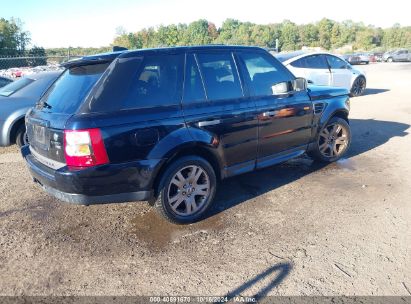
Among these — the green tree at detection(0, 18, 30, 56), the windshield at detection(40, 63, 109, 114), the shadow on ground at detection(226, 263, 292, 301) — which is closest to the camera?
the shadow on ground at detection(226, 263, 292, 301)

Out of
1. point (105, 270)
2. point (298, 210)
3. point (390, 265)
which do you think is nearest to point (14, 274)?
point (105, 270)

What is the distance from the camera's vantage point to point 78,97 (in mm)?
3371

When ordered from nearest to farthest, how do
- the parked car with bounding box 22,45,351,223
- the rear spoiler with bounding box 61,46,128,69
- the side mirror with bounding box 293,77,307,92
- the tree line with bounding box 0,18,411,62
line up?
the parked car with bounding box 22,45,351,223 < the rear spoiler with bounding box 61,46,128,69 < the side mirror with bounding box 293,77,307,92 < the tree line with bounding box 0,18,411,62

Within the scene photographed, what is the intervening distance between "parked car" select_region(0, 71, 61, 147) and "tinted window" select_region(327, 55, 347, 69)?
8944mm

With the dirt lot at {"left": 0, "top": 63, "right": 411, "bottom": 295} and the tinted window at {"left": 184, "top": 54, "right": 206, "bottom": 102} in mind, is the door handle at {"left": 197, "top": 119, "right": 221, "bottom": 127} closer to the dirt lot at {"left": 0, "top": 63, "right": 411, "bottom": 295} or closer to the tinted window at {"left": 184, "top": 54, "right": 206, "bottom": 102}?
the tinted window at {"left": 184, "top": 54, "right": 206, "bottom": 102}

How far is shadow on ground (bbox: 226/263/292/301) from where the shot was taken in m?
2.74

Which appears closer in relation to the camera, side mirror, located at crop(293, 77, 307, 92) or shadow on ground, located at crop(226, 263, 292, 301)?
shadow on ground, located at crop(226, 263, 292, 301)

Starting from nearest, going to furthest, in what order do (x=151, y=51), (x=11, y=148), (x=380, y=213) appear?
(x=151, y=51)
(x=380, y=213)
(x=11, y=148)

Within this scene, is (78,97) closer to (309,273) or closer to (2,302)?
(2,302)

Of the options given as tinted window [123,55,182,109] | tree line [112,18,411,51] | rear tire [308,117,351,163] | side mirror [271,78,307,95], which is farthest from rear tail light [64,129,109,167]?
tree line [112,18,411,51]

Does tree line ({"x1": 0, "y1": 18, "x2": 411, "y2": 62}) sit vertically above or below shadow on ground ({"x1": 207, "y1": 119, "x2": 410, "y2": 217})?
above

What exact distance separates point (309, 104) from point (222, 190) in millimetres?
1703

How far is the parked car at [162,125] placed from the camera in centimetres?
322

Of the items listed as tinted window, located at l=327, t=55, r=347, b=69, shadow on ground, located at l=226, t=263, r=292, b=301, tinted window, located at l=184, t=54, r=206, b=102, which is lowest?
shadow on ground, located at l=226, t=263, r=292, b=301
